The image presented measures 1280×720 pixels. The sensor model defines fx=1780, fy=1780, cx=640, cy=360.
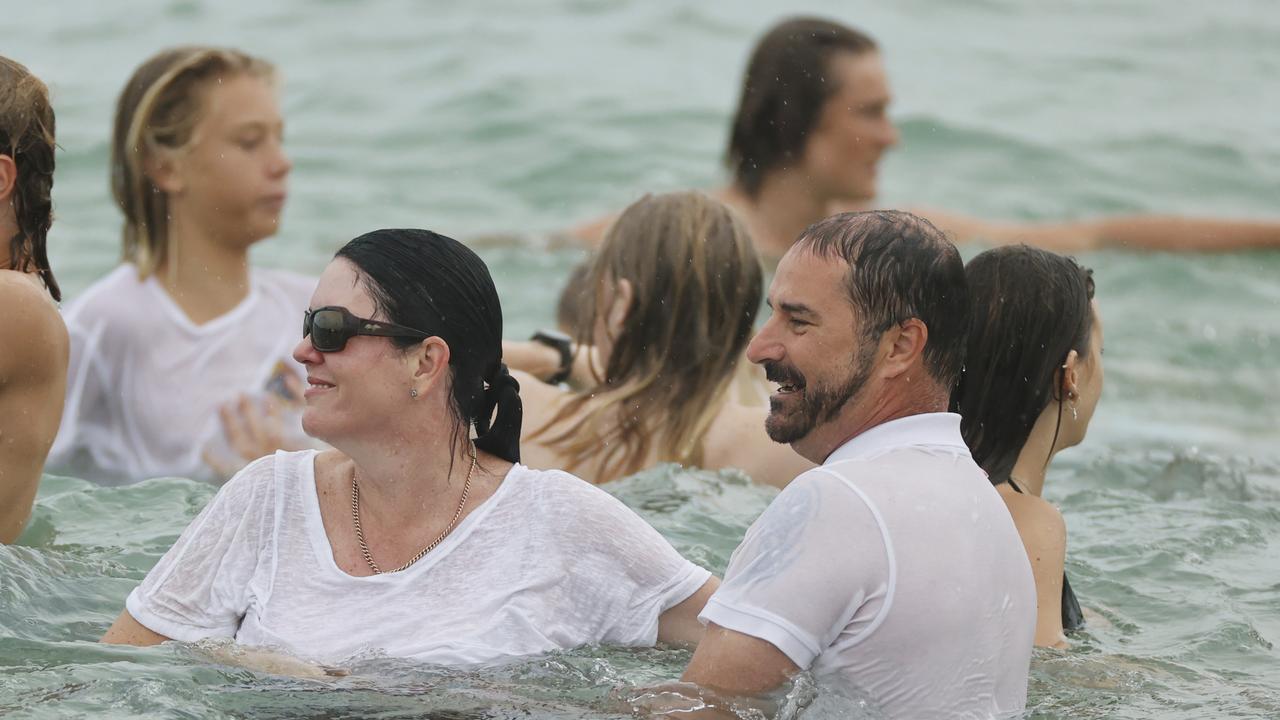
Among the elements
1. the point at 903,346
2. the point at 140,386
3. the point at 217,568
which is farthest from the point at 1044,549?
the point at 140,386

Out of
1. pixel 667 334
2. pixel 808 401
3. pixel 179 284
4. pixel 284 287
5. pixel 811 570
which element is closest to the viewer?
pixel 811 570

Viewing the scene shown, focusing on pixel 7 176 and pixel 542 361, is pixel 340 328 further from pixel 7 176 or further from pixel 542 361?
pixel 542 361

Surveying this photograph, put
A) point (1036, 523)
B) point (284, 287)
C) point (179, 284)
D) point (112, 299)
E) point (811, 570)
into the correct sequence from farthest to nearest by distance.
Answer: point (284, 287)
point (179, 284)
point (112, 299)
point (1036, 523)
point (811, 570)

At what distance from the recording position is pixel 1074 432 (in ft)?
15.2

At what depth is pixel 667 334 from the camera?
229 inches

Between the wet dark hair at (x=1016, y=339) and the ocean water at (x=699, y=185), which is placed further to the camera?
the wet dark hair at (x=1016, y=339)

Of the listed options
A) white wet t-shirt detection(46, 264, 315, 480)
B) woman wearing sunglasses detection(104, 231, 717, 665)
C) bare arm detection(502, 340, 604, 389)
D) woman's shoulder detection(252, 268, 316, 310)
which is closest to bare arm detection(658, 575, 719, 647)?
woman wearing sunglasses detection(104, 231, 717, 665)

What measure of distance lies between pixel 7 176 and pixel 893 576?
261 centimetres

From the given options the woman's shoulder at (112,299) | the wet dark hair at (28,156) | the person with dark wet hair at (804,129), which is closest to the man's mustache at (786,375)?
the wet dark hair at (28,156)

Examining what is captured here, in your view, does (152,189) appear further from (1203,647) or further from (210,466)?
(1203,647)

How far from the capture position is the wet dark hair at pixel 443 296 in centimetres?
386

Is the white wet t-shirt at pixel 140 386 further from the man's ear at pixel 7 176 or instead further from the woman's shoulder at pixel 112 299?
the man's ear at pixel 7 176

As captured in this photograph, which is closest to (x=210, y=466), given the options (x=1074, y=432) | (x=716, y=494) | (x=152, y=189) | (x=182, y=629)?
(x=152, y=189)

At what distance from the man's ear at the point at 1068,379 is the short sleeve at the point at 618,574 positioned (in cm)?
109
